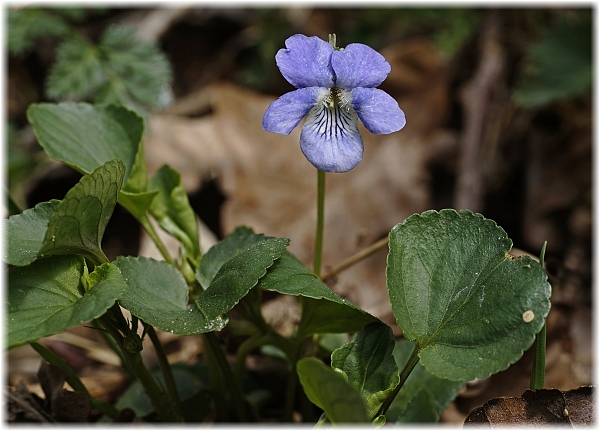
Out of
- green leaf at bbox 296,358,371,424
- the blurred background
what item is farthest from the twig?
green leaf at bbox 296,358,371,424

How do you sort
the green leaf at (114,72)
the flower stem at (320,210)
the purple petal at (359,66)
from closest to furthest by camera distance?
the purple petal at (359,66) → the flower stem at (320,210) → the green leaf at (114,72)

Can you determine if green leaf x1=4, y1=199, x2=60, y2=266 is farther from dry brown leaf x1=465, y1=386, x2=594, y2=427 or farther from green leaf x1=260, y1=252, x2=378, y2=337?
dry brown leaf x1=465, y1=386, x2=594, y2=427

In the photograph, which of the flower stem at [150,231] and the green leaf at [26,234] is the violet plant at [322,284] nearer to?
the green leaf at [26,234]

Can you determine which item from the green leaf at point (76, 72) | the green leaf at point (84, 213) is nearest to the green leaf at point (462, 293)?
the green leaf at point (84, 213)

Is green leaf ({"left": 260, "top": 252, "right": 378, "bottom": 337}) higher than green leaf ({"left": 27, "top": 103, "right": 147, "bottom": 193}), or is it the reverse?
green leaf ({"left": 27, "top": 103, "right": 147, "bottom": 193})

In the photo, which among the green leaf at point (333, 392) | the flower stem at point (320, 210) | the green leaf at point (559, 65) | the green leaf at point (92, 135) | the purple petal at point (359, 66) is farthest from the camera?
the green leaf at point (559, 65)

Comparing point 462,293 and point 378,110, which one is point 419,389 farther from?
point 378,110

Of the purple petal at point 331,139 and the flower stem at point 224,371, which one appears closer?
the purple petal at point 331,139

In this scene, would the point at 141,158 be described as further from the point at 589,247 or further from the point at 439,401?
the point at 589,247

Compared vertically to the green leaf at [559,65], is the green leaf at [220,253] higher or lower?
lower
